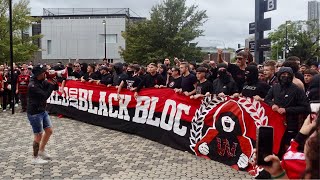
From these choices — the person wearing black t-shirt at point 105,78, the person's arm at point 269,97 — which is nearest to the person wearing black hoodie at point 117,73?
the person wearing black t-shirt at point 105,78

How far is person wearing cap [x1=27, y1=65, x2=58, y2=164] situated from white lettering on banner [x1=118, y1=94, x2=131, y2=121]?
9.67 ft

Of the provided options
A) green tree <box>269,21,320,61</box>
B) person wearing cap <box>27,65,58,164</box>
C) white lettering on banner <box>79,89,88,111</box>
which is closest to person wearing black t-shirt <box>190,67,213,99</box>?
person wearing cap <box>27,65,58,164</box>

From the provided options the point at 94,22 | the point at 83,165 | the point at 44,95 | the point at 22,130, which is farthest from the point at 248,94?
the point at 94,22

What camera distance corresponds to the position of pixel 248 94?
6.76 metres

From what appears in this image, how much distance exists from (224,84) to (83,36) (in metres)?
43.8

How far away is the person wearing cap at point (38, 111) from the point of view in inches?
282

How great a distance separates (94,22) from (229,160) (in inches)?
1746

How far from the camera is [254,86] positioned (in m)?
6.79

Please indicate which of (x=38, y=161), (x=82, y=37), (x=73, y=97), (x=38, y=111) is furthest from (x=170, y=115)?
(x=82, y=37)

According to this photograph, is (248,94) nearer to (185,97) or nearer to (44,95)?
(185,97)

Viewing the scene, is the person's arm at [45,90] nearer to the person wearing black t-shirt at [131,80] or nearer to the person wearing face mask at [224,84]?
the person wearing black t-shirt at [131,80]

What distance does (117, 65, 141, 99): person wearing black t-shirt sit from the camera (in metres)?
9.94

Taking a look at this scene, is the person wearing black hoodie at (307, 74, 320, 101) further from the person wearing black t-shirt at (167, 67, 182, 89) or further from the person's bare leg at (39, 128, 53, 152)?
the person's bare leg at (39, 128, 53, 152)

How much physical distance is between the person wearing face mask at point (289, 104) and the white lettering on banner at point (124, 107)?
16.0 ft
